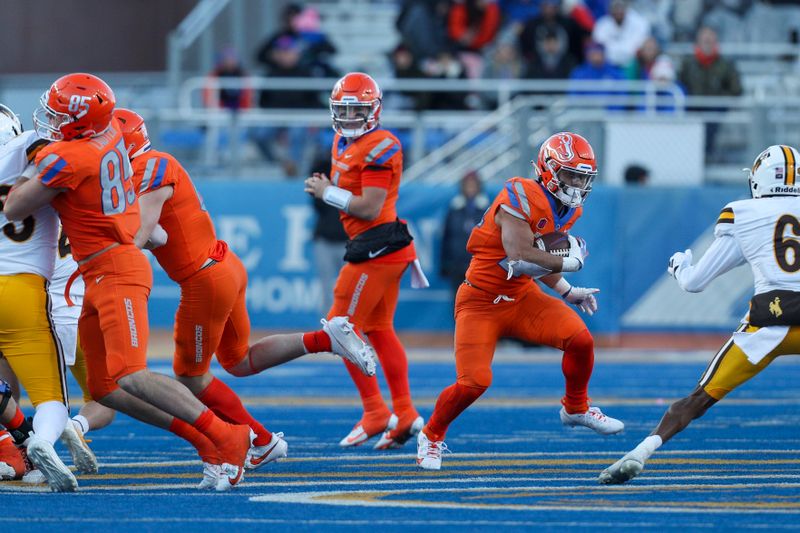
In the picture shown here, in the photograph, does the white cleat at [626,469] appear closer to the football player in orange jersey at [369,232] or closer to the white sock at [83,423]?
the football player in orange jersey at [369,232]

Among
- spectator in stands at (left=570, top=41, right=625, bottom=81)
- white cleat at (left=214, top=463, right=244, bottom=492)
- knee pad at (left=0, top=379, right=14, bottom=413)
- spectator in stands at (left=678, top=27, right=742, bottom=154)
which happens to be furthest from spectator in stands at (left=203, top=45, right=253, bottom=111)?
white cleat at (left=214, top=463, right=244, bottom=492)

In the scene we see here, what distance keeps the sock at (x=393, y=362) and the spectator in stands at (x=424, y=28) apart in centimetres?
1004

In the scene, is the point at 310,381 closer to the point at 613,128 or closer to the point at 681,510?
the point at 613,128

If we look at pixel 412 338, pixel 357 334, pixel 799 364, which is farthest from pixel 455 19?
pixel 357 334

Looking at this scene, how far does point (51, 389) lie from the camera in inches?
284

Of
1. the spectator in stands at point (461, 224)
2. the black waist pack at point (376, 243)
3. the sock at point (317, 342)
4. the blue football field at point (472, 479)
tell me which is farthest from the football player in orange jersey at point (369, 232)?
the spectator in stands at point (461, 224)

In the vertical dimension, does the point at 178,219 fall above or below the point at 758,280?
above

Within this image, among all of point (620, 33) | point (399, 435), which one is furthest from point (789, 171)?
point (620, 33)

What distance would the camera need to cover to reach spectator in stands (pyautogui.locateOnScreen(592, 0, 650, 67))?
727 inches

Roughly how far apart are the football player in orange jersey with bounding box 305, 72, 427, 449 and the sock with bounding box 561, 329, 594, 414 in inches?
40.0

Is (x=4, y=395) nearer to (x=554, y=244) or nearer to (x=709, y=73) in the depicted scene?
(x=554, y=244)

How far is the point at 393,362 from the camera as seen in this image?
913cm

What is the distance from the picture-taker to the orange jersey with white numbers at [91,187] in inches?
272

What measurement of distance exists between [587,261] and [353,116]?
7.11m
